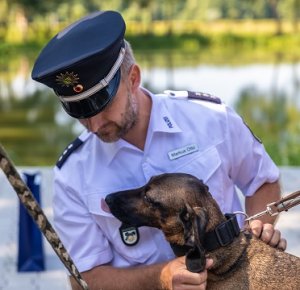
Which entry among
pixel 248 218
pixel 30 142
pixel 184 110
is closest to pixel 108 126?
pixel 184 110

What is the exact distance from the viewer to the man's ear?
2994mm

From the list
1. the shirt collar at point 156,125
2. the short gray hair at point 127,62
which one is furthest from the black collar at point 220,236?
the short gray hair at point 127,62

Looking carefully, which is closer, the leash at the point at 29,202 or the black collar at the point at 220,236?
the leash at the point at 29,202

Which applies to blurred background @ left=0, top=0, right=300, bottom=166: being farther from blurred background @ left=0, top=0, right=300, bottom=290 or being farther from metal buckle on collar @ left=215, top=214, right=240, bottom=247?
metal buckle on collar @ left=215, top=214, right=240, bottom=247

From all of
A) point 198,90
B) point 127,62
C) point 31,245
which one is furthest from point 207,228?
point 198,90

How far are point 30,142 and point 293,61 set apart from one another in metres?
19.6

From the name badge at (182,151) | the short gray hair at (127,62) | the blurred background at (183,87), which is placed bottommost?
the blurred background at (183,87)

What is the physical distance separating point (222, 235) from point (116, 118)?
62cm

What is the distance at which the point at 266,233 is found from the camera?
3.10 meters

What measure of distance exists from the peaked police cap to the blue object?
3.05m

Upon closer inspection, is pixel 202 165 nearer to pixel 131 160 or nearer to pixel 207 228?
pixel 131 160

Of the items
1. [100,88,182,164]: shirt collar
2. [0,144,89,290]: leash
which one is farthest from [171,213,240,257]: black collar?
[0,144,89,290]: leash

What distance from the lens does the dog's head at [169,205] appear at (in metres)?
2.83

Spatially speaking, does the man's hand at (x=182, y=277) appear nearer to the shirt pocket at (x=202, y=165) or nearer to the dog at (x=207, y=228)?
the dog at (x=207, y=228)
